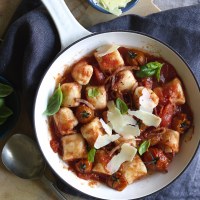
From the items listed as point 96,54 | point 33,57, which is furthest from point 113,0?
point 33,57

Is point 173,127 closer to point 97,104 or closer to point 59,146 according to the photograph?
point 97,104

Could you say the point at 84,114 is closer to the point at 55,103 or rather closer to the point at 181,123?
the point at 55,103

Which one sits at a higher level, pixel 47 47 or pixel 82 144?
pixel 47 47

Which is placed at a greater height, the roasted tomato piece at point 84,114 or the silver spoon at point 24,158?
the roasted tomato piece at point 84,114

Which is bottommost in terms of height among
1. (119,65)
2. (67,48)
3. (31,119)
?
(31,119)

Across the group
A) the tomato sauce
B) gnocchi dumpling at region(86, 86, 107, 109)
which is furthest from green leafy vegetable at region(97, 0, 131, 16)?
gnocchi dumpling at region(86, 86, 107, 109)

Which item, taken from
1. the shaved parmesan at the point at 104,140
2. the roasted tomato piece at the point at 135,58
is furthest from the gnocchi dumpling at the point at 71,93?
the roasted tomato piece at the point at 135,58

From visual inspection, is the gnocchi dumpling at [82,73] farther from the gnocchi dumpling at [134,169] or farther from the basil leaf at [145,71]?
the gnocchi dumpling at [134,169]
